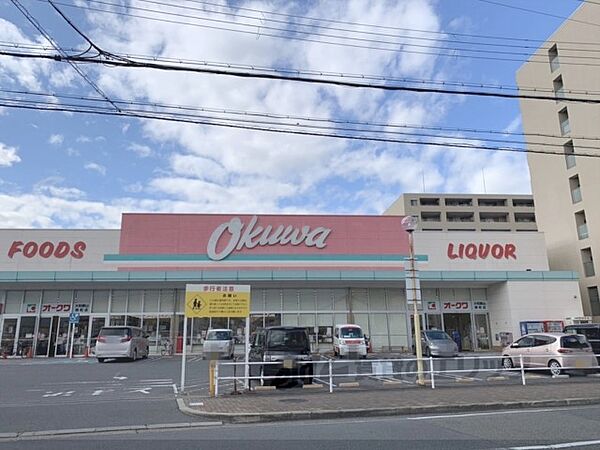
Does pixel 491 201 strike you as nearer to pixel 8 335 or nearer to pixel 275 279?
pixel 275 279

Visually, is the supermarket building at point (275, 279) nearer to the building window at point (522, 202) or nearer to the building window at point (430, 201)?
the building window at point (430, 201)

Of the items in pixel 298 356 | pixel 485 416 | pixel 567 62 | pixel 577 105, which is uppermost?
pixel 567 62

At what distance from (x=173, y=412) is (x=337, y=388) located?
14.5ft

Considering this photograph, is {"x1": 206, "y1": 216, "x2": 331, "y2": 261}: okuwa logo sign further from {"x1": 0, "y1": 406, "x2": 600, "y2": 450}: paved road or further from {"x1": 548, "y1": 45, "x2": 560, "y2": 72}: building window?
{"x1": 548, "y1": 45, "x2": 560, "y2": 72}: building window

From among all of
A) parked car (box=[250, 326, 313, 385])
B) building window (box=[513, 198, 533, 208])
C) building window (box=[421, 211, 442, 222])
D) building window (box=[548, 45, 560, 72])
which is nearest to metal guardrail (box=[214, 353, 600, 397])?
parked car (box=[250, 326, 313, 385])

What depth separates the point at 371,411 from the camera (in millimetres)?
9070

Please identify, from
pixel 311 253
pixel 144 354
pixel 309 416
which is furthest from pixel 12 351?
pixel 309 416

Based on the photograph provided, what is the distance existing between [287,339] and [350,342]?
1014 cm

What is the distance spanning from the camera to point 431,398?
10445mm

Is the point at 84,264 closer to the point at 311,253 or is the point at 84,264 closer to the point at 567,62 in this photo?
the point at 311,253

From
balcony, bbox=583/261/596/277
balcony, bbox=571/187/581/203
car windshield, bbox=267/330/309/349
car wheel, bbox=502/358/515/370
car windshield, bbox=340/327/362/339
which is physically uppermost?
balcony, bbox=571/187/581/203

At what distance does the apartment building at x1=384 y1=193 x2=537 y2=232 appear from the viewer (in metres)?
69.9

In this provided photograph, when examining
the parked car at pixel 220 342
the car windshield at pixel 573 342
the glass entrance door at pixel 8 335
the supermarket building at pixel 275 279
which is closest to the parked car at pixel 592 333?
the car windshield at pixel 573 342

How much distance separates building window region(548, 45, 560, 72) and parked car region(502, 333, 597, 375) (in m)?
27.9
